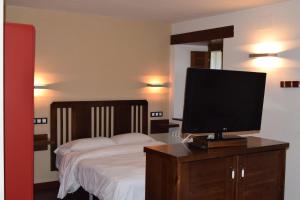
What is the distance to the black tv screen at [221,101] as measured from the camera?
2465mm

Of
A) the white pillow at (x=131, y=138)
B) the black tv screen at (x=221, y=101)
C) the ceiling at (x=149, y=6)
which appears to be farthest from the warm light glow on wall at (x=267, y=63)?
the white pillow at (x=131, y=138)

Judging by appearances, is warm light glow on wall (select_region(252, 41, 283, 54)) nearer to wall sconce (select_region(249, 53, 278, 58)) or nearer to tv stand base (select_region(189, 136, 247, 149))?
wall sconce (select_region(249, 53, 278, 58))

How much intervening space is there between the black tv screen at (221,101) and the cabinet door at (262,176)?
9.9 inches

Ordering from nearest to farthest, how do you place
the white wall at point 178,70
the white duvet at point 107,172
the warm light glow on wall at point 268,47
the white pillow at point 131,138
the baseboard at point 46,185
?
the white duvet at point 107,172, the warm light glow on wall at point 268,47, the baseboard at point 46,185, the white pillow at point 131,138, the white wall at point 178,70

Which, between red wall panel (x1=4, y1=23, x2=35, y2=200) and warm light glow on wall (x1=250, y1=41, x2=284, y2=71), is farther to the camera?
warm light glow on wall (x1=250, y1=41, x2=284, y2=71)

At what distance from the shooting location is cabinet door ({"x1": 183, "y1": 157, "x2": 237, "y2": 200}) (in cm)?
232

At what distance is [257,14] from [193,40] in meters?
1.18

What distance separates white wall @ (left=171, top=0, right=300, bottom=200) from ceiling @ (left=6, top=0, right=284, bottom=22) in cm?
19

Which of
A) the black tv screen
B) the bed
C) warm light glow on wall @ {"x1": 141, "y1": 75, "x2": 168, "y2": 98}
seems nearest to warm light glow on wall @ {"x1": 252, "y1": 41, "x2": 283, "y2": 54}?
the black tv screen

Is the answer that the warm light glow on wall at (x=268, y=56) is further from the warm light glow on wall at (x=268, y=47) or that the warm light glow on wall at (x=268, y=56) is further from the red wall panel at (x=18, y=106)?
the red wall panel at (x=18, y=106)

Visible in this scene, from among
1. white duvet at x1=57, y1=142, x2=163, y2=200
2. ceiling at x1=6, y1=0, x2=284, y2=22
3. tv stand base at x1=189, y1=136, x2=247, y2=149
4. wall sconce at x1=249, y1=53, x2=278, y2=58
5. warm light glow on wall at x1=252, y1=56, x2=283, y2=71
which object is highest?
ceiling at x1=6, y1=0, x2=284, y2=22

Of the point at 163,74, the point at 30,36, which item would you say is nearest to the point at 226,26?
the point at 163,74

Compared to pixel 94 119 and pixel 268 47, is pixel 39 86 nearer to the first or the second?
pixel 94 119

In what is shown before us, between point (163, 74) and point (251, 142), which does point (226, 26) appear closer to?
point (163, 74)
